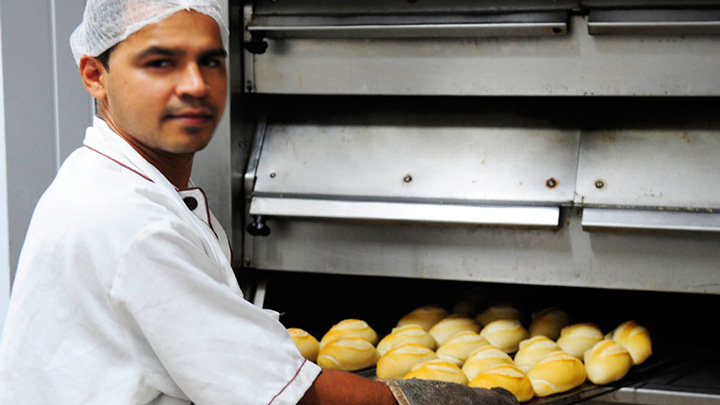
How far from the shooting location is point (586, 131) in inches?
76.3

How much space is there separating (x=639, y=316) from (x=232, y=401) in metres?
1.56

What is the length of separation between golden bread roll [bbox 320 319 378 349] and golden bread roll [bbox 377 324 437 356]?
35 mm

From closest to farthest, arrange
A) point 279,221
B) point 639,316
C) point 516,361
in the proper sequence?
Result: point 516,361 < point 279,221 < point 639,316

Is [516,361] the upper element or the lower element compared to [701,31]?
lower

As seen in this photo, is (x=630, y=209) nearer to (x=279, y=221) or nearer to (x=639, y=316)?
(x=639, y=316)

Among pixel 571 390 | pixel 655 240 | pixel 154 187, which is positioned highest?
pixel 154 187

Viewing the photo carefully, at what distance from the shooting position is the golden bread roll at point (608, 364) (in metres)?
1.72

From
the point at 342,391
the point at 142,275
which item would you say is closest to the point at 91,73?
the point at 142,275

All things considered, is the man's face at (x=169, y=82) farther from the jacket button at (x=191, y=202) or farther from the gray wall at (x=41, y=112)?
the gray wall at (x=41, y=112)

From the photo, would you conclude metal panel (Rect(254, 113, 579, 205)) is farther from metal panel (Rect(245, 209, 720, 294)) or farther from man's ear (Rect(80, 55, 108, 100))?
man's ear (Rect(80, 55, 108, 100))

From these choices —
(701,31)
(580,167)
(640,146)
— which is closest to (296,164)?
(580,167)

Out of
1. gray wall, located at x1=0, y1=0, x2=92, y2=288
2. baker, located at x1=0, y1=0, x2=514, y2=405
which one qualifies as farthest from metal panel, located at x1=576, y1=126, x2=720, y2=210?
gray wall, located at x1=0, y1=0, x2=92, y2=288

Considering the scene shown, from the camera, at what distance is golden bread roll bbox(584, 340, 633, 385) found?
5.63 ft

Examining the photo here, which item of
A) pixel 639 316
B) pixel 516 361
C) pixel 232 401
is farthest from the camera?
pixel 639 316
